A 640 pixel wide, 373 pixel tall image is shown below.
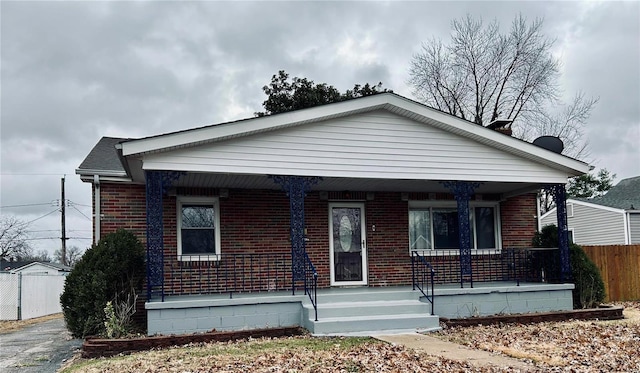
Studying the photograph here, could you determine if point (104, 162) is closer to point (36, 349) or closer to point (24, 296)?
point (36, 349)

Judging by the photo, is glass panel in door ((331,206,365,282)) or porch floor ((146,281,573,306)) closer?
porch floor ((146,281,573,306))

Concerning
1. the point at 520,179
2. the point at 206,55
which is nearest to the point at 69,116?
the point at 206,55

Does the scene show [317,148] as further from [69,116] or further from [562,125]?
[562,125]

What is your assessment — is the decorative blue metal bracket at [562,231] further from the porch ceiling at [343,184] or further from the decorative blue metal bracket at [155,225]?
the decorative blue metal bracket at [155,225]

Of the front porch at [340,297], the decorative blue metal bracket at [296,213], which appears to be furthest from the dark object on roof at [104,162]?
the decorative blue metal bracket at [296,213]

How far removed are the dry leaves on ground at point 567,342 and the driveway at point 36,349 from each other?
6.53 meters

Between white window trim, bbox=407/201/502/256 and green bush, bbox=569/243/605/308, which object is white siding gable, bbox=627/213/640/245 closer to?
white window trim, bbox=407/201/502/256

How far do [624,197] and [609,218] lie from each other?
2.78 metres

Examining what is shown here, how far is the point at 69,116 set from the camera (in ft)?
72.6

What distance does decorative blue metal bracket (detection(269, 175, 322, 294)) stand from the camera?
10531mm

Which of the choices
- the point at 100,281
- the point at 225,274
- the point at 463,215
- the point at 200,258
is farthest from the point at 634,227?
the point at 100,281

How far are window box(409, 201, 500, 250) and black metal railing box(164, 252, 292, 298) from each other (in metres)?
3.37

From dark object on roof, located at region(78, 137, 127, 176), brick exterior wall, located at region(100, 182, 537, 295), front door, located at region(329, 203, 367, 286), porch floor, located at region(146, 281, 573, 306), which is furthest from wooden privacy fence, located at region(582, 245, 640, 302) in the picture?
dark object on roof, located at region(78, 137, 127, 176)

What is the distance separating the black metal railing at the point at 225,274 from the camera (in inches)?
459
